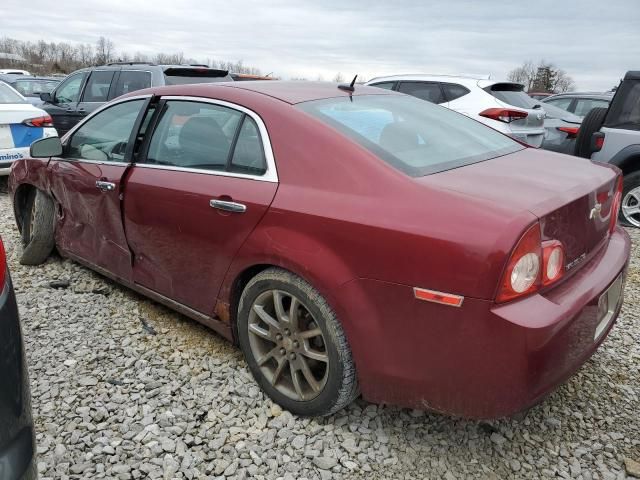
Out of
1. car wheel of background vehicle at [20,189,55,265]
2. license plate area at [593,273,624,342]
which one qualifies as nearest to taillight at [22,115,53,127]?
car wheel of background vehicle at [20,189,55,265]

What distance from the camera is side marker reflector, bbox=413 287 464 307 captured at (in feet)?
5.78

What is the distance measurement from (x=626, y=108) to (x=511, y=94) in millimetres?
1877

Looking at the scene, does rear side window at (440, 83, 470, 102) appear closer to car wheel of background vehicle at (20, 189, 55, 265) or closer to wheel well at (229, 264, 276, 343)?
car wheel of background vehicle at (20, 189, 55, 265)

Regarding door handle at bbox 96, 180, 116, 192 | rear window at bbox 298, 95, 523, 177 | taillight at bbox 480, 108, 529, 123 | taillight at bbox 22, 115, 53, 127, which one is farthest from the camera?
taillight at bbox 480, 108, 529, 123

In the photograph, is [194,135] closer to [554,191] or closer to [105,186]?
[105,186]

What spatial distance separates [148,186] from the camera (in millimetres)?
2879

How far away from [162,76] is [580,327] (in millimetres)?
6701

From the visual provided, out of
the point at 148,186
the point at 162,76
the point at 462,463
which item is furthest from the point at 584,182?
the point at 162,76

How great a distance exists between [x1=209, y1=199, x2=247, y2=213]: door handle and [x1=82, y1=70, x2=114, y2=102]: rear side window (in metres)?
6.57

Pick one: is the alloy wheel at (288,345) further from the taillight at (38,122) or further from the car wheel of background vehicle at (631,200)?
the taillight at (38,122)

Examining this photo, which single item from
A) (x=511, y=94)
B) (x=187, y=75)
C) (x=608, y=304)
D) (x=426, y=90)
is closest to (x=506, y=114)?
(x=511, y=94)

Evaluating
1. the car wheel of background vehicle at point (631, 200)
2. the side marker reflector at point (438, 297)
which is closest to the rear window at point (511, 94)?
the car wheel of background vehicle at point (631, 200)

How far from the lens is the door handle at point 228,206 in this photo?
2359mm

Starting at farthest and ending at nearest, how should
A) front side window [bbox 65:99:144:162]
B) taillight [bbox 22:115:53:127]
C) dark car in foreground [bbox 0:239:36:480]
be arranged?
taillight [bbox 22:115:53:127] < front side window [bbox 65:99:144:162] < dark car in foreground [bbox 0:239:36:480]
